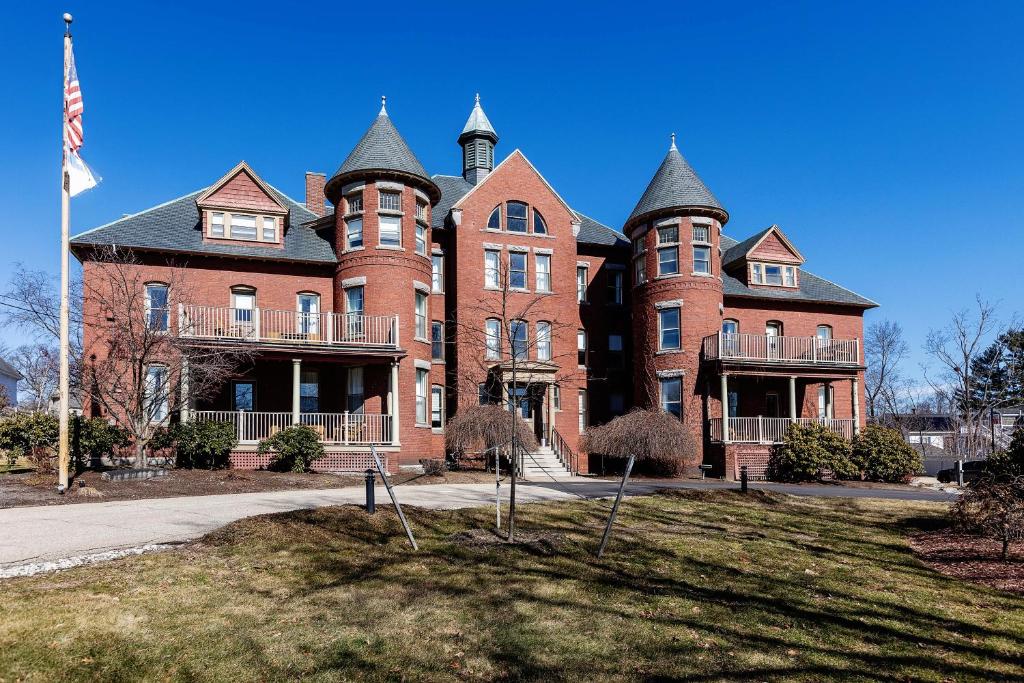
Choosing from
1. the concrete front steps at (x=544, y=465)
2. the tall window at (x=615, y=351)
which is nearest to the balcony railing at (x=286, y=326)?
the concrete front steps at (x=544, y=465)

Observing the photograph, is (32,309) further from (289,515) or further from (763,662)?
(763,662)

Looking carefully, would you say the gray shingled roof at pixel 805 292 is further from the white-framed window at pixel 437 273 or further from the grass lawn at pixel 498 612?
the grass lawn at pixel 498 612

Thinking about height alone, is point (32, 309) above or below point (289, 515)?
above

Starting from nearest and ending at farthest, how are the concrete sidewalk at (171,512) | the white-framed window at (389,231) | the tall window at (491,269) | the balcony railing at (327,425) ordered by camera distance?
the concrete sidewalk at (171,512) < the balcony railing at (327,425) < the white-framed window at (389,231) < the tall window at (491,269)

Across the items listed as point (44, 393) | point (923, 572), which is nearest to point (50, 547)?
point (923, 572)

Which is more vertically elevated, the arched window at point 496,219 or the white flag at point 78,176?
the arched window at point 496,219

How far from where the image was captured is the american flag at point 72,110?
52.1 ft

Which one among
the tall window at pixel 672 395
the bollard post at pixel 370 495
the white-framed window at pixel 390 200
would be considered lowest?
the bollard post at pixel 370 495

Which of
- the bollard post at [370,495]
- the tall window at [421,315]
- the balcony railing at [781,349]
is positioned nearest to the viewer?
the bollard post at [370,495]

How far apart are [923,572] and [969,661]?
3892 mm

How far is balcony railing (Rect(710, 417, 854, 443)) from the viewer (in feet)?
92.6

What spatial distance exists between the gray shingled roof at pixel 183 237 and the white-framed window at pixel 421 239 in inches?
135

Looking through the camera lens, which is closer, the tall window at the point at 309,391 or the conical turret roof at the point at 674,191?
the tall window at the point at 309,391

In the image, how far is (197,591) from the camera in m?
7.70
